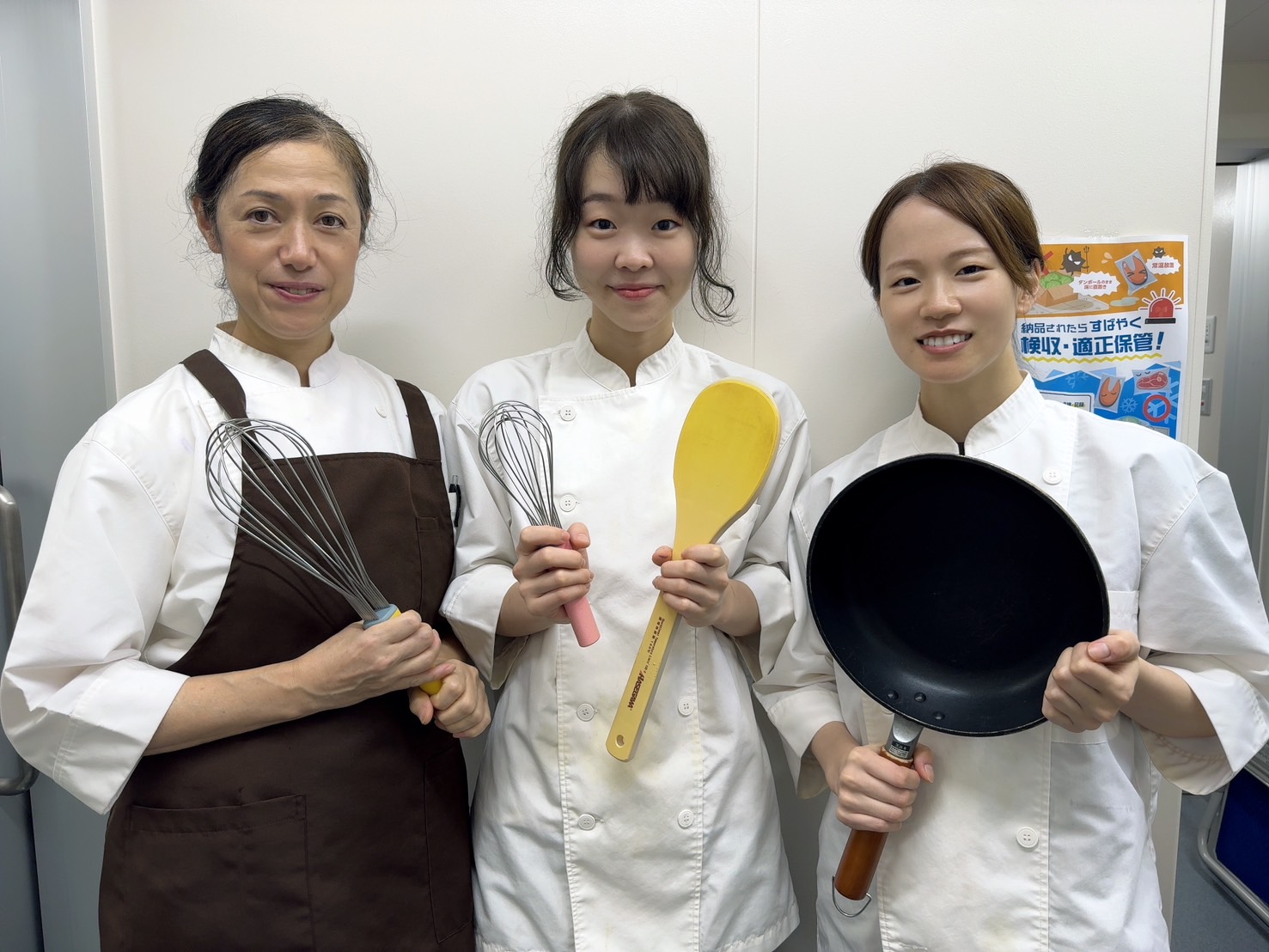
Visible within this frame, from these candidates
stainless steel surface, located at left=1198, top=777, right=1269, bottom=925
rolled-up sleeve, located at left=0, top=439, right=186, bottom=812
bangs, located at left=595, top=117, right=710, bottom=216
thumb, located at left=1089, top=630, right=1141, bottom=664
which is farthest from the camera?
stainless steel surface, located at left=1198, top=777, right=1269, bottom=925

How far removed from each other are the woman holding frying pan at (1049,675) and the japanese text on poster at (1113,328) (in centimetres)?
23

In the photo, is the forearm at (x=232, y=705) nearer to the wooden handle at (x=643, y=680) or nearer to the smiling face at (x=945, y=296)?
the wooden handle at (x=643, y=680)

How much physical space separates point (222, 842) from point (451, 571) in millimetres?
344

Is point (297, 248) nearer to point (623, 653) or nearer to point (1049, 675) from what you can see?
point (623, 653)

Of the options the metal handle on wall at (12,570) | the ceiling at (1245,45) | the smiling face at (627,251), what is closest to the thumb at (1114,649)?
the smiling face at (627,251)

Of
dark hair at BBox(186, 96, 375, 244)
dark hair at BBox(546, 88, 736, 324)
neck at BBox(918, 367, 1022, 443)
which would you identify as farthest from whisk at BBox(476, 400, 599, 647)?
neck at BBox(918, 367, 1022, 443)

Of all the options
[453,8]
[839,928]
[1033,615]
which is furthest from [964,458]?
[453,8]

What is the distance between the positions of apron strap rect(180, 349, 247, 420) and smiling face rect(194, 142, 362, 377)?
62mm

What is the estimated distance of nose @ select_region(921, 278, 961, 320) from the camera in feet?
2.53

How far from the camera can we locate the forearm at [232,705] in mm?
768

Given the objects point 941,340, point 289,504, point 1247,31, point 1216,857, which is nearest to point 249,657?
point 289,504

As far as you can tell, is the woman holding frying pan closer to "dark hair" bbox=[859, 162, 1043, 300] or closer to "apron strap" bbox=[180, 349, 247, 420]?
"dark hair" bbox=[859, 162, 1043, 300]

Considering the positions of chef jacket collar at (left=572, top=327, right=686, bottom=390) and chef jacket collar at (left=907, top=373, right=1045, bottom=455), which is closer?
chef jacket collar at (left=907, top=373, right=1045, bottom=455)

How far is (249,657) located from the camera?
0.82 metres
